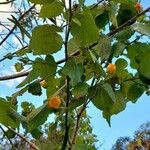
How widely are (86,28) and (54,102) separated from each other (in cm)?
26

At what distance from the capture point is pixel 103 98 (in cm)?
128

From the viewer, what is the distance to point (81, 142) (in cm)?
160

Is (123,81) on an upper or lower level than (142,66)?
upper

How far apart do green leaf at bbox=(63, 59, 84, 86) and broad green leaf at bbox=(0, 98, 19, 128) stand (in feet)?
0.59

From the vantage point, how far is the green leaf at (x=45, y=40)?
119 cm

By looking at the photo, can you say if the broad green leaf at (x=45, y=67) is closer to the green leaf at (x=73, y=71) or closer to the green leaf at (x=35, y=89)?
the green leaf at (x=73, y=71)

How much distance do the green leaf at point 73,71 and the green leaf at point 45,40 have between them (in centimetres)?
5

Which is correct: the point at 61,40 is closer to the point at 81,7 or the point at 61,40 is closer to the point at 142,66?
the point at 81,7

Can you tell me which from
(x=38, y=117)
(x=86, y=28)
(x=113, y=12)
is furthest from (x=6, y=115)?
(x=113, y=12)

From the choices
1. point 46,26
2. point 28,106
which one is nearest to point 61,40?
point 46,26

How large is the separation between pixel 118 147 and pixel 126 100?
25135 mm

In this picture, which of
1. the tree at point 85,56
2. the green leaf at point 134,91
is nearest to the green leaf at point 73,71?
the tree at point 85,56

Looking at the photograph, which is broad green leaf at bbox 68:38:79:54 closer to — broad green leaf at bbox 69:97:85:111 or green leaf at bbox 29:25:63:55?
green leaf at bbox 29:25:63:55

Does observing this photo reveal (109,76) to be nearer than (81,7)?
No
